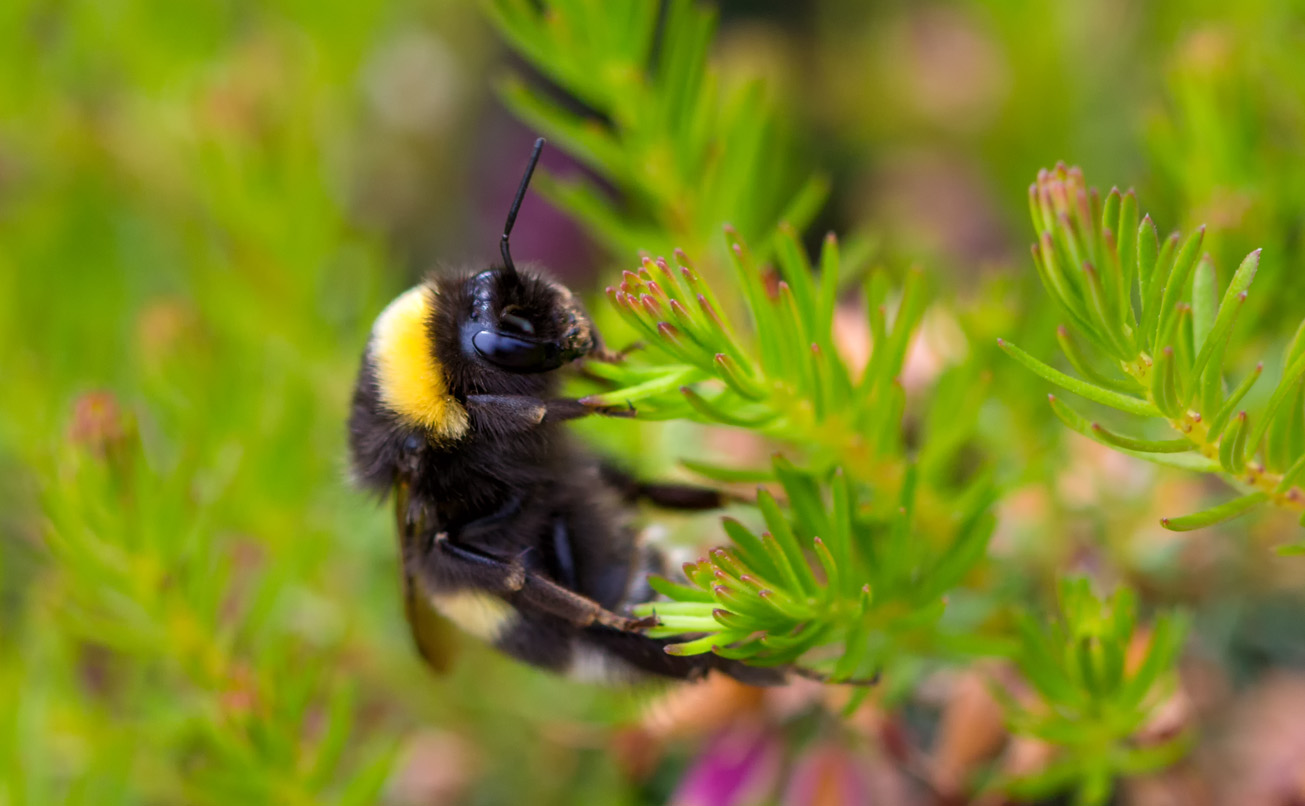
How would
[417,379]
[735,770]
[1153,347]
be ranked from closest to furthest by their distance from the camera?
1. [1153,347]
2. [417,379]
3. [735,770]

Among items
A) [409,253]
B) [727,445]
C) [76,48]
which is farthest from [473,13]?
[727,445]

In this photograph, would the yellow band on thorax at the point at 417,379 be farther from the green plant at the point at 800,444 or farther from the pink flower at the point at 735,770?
the pink flower at the point at 735,770

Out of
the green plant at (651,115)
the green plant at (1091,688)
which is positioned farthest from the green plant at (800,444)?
the green plant at (651,115)

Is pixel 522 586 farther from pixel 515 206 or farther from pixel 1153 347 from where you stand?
pixel 1153 347

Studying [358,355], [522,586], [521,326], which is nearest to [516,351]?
[521,326]

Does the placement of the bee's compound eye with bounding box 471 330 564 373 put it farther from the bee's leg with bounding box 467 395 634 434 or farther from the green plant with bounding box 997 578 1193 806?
the green plant with bounding box 997 578 1193 806

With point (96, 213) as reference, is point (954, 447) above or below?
above

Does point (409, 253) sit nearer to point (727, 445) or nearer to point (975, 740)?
point (727, 445)
